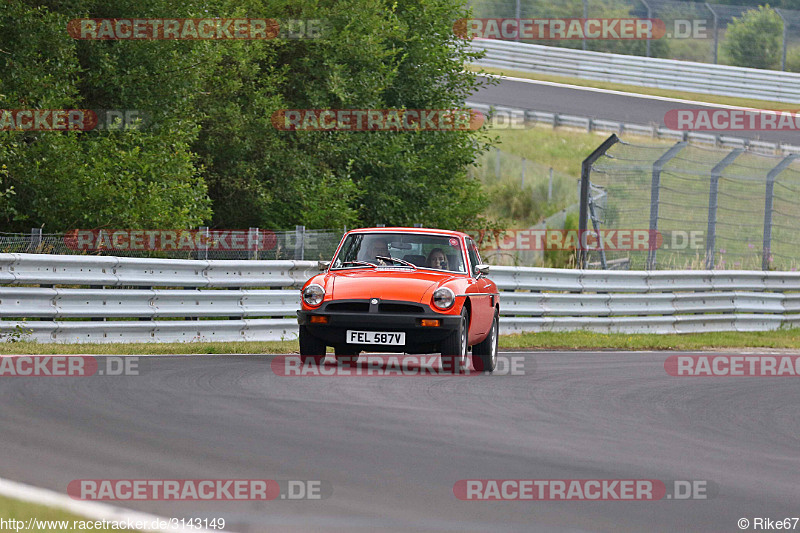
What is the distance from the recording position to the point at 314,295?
11047mm

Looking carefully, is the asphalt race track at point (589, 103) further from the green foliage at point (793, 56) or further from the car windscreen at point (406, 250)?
the car windscreen at point (406, 250)

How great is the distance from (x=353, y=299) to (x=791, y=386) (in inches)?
193

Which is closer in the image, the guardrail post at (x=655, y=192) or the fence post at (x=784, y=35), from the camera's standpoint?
the guardrail post at (x=655, y=192)

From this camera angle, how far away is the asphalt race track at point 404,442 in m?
5.20

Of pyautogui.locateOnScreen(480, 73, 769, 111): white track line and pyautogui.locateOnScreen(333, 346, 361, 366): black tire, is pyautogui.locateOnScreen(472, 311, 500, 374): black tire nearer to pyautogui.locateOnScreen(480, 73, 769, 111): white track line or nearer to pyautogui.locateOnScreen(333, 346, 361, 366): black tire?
pyautogui.locateOnScreen(333, 346, 361, 366): black tire

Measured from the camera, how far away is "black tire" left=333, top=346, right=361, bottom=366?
11.2 metres

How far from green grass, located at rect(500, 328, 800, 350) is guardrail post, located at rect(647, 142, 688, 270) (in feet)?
5.09

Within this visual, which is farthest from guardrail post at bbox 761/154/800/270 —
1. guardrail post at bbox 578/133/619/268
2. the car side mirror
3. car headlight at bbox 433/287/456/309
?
car headlight at bbox 433/287/456/309

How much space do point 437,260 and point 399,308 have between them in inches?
56.5

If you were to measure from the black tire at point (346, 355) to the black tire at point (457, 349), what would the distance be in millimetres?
868

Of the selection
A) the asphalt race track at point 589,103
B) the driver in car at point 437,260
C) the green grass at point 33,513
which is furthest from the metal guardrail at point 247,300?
the asphalt race track at point 589,103

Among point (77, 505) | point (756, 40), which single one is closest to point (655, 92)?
point (756, 40)

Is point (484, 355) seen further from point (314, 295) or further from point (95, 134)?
point (95, 134)

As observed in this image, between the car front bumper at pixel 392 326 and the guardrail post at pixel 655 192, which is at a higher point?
the guardrail post at pixel 655 192
